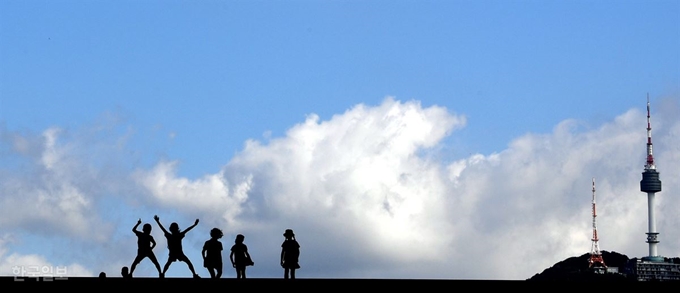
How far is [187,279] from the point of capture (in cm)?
3092

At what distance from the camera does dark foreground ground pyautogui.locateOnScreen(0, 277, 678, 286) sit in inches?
1181

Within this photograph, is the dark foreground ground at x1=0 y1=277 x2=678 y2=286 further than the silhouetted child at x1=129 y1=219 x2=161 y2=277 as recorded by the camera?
No

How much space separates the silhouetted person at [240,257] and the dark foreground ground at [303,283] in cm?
271

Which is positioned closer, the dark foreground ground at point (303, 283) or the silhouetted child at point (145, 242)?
the dark foreground ground at point (303, 283)

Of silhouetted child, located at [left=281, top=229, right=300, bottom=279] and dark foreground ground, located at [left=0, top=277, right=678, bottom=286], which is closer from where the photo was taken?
dark foreground ground, located at [left=0, top=277, right=678, bottom=286]

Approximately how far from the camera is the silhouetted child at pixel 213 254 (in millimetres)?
33219

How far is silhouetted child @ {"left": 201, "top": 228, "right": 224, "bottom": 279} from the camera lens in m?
33.2

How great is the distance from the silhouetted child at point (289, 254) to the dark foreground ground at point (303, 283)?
9.71 feet

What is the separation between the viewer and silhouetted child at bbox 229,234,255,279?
33469mm

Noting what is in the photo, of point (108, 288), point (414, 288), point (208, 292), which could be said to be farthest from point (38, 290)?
point (414, 288)

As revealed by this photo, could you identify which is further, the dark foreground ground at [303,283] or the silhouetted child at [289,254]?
the silhouetted child at [289,254]

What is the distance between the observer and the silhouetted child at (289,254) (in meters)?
33.7

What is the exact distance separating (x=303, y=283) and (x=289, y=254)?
11.3 ft

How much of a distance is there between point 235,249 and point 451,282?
5922 millimetres
